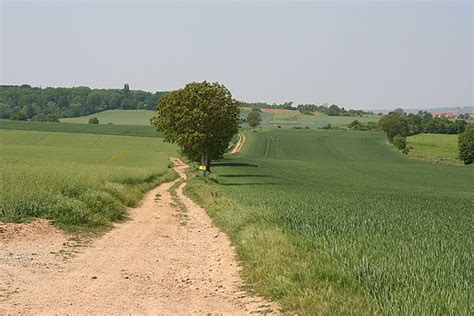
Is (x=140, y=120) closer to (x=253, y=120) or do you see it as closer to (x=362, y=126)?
(x=253, y=120)

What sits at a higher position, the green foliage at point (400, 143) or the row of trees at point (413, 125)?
the row of trees at point (413, 125)

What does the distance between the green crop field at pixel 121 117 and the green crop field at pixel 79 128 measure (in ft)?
79.0

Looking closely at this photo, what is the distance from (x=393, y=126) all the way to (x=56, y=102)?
111135 mm

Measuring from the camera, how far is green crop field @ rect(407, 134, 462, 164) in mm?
102625

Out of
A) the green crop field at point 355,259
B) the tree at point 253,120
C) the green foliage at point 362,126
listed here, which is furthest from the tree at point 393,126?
the green crop field at point 355,259

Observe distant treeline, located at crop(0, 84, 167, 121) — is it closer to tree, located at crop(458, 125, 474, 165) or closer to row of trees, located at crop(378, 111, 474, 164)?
row of trees, located at crop(378, 111, 474, 164)

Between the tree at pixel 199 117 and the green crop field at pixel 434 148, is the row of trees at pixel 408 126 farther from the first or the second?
the tree at pixel 199 117

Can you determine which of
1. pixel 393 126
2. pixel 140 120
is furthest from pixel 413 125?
pixel 140 120

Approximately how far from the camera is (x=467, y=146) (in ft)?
317

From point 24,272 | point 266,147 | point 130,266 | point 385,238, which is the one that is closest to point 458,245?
point 385,238

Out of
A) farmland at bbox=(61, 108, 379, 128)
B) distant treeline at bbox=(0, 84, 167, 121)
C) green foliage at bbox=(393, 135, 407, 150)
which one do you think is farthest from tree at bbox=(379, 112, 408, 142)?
distant treeline at bbox=(0, 84, 167, 121)

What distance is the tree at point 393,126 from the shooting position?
453 feet

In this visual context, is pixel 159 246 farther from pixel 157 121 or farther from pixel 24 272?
pixel 157 121

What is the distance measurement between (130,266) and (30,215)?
221 inches
